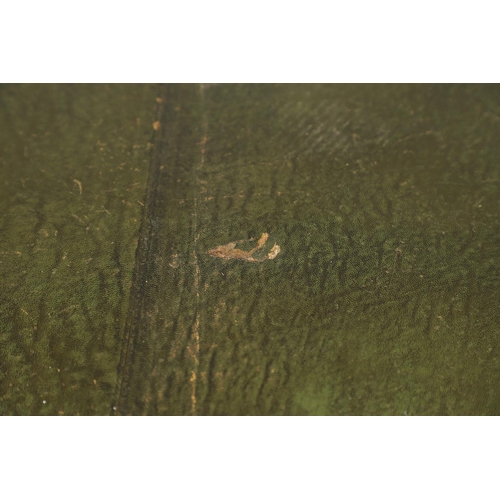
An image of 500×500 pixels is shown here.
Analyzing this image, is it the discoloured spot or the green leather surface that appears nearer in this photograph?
the green leather surface

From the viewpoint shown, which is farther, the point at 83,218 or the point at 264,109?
the point at 264,109

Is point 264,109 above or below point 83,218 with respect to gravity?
above

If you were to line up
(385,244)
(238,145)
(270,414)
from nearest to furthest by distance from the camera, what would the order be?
(270,414) < (385,244) < (238,145)

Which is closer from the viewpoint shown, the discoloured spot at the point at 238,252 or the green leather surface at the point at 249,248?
the green leather surface at the point at 249,248

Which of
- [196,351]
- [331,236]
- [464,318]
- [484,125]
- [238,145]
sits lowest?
[196,351]

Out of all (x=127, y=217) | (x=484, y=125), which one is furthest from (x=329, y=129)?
(x=127, y=217)

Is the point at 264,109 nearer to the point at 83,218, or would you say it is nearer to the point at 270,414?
the point at 83,218

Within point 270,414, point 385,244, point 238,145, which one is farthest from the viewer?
point 238,145
